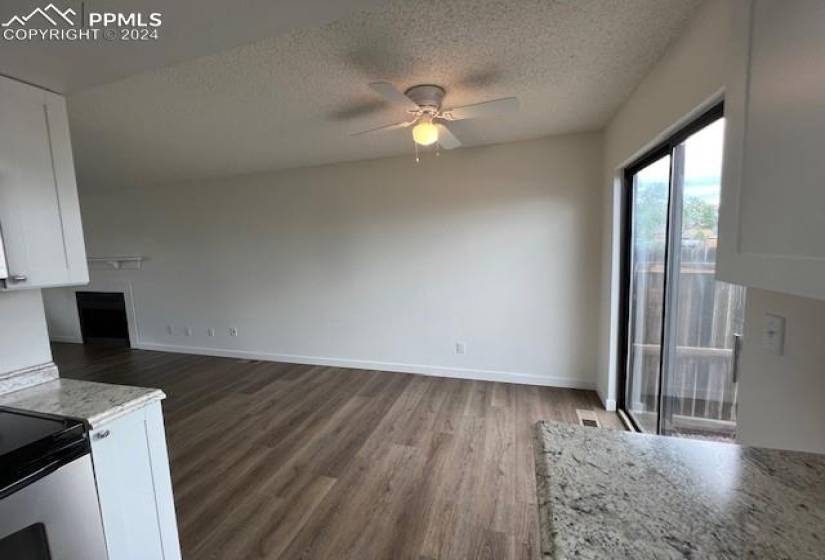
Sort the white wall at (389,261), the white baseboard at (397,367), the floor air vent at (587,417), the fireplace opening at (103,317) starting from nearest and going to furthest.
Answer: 1. the floor air vent at (587,417)
2. the white wall at (389,261)
3. the white baseboard at (397,367)
4. the fireplace opening at (103,317)

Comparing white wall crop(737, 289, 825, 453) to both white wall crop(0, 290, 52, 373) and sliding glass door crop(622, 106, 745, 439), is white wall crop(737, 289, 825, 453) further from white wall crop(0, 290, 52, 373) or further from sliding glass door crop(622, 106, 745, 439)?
white wall crop(0, 290, 52, 373)

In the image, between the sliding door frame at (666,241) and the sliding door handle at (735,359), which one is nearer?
the sliding door handle at (735,359)

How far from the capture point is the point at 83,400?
1.34m

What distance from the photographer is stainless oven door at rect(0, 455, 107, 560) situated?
0.94 meters

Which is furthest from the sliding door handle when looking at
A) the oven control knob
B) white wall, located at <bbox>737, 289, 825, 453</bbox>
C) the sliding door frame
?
the oven control knob

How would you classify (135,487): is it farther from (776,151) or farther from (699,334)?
(699,334)

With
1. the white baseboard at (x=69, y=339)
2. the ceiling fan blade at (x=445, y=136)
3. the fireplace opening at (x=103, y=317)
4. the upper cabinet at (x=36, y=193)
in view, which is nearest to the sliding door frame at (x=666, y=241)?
the ceiling fan blade at (x=445, y=136)

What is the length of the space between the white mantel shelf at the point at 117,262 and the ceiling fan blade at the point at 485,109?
5.24 meters

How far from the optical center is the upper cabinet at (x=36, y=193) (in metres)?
1.38

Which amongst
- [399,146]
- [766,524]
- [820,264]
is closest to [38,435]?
[766,524]

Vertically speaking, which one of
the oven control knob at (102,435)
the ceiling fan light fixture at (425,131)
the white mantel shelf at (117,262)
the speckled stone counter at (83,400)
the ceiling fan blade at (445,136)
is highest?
the ceiling fan blade at (445,136)

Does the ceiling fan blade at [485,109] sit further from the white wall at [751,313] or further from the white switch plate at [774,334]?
the white switch plate at [774,334]

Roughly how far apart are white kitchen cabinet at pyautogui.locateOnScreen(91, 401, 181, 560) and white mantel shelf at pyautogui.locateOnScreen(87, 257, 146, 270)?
188 inches

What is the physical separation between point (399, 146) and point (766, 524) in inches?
134
